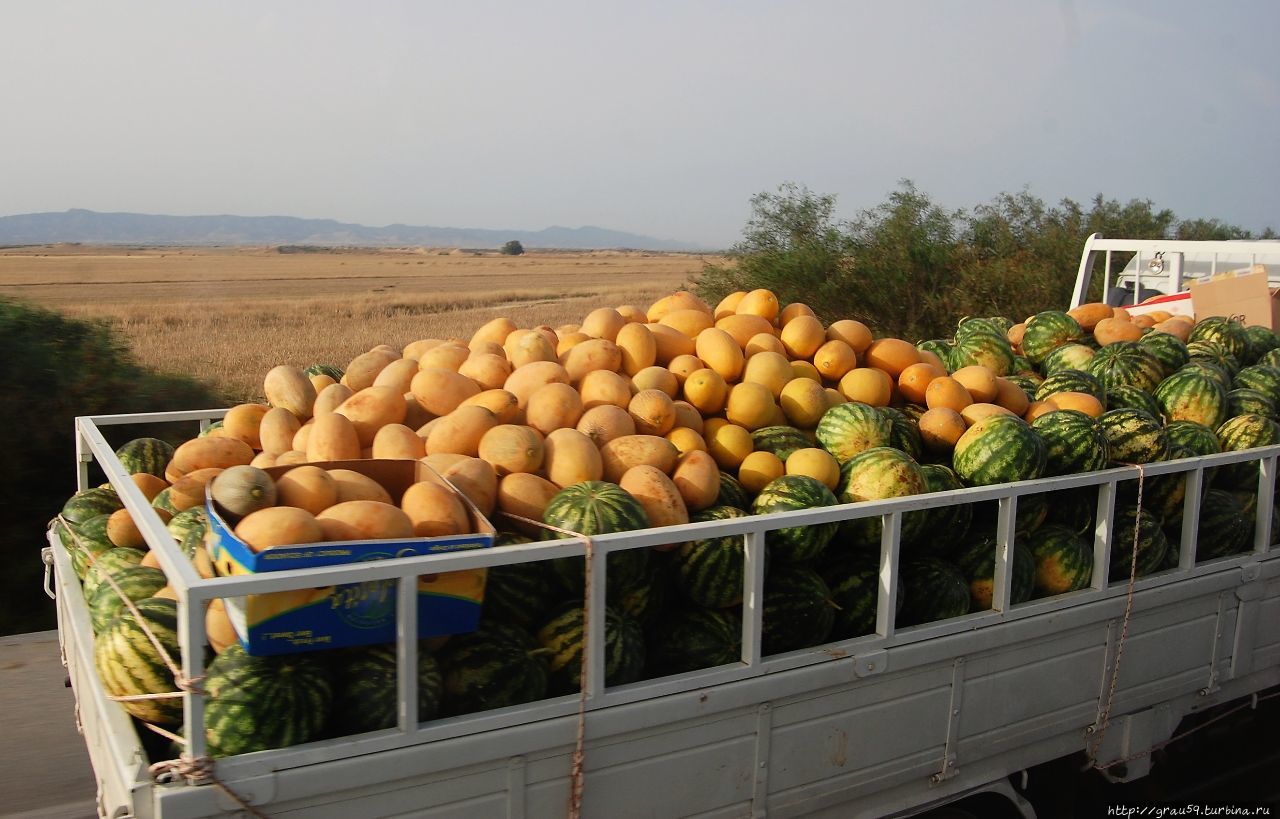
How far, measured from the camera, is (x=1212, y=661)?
451cm

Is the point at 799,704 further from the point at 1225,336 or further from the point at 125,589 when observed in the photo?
the point at 1225,336

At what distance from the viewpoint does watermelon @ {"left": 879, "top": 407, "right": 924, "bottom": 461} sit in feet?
14.5

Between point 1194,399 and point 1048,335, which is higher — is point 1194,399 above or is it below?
below

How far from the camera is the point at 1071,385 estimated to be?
513cm

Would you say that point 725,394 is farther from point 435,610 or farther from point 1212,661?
point 1212,661

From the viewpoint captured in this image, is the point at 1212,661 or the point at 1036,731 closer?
the point at 1036,731

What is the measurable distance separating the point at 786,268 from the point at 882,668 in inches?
655

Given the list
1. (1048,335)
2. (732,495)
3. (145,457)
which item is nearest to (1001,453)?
(732,495)

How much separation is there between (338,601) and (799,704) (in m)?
1.51

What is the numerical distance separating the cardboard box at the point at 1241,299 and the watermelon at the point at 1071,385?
3284 mm

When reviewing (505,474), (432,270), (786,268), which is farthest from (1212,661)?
(432,270)

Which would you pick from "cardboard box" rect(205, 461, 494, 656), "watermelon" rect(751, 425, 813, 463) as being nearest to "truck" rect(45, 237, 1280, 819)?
"cardboard box" rect(205, 461, 494, 656)

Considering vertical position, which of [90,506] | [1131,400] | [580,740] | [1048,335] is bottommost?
[580,740]

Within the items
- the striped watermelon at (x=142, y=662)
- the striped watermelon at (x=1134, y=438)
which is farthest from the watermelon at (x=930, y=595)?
the striped watermelon at (x=142, y=662)
